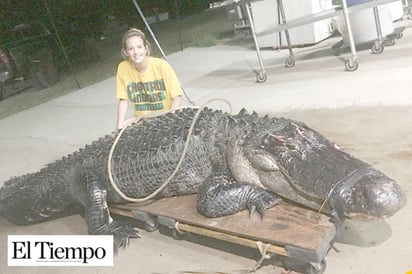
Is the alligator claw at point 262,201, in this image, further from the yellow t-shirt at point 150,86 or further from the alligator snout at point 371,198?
the yellow t-shirt at point 150,86

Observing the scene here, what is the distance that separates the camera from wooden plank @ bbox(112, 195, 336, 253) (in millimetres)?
1715

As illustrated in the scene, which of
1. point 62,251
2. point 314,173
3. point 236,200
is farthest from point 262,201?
point 62,251

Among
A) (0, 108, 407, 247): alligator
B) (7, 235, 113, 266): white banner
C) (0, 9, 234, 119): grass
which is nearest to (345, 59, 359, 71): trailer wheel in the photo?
(0, 108, 407, 247): alligator

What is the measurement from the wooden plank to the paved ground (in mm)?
177

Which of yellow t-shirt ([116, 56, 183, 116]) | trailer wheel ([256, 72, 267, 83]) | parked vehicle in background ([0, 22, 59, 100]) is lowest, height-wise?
trailer wheel ([256, 72, 267, 83])

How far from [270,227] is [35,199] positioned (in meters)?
1.59

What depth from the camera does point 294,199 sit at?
1932mm

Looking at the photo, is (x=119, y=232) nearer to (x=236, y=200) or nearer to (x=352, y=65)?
(x=236, y=200)

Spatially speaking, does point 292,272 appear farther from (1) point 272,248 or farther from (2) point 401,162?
(2) point 401,162

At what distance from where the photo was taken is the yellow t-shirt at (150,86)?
2881 millimetres

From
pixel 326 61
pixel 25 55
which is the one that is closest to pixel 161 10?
pixel 25 55

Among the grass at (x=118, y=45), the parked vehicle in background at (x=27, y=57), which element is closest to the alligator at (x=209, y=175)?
the grass at (x=118, y=45)

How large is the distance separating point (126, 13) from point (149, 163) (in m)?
6.71

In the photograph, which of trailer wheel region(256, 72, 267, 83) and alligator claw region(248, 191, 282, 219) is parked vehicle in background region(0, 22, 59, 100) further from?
alligator claw region(248, 191, 282, 219)
